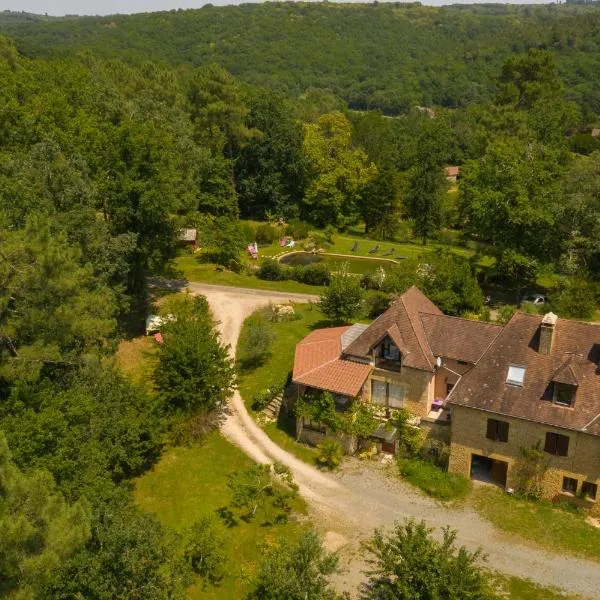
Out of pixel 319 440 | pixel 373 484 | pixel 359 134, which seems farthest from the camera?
pixel 359 134

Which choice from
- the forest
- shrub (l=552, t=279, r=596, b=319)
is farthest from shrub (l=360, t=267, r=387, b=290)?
shrub (l=552, t=279, r=596, b=319)

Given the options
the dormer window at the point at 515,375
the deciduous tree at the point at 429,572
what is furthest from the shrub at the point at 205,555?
the dormer window at the point at 515,375

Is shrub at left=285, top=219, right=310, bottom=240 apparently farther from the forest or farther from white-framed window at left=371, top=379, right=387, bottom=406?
white-framed window at left=371, top=379, right=387, bottom=406

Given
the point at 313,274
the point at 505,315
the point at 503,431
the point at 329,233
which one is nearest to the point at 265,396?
the point at 503,431

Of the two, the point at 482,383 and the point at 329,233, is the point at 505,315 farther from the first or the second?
the point at 329,233

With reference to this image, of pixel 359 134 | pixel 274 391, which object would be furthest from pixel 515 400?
pixel 359 134

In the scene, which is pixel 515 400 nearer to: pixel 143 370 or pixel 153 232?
pixel 143 370
